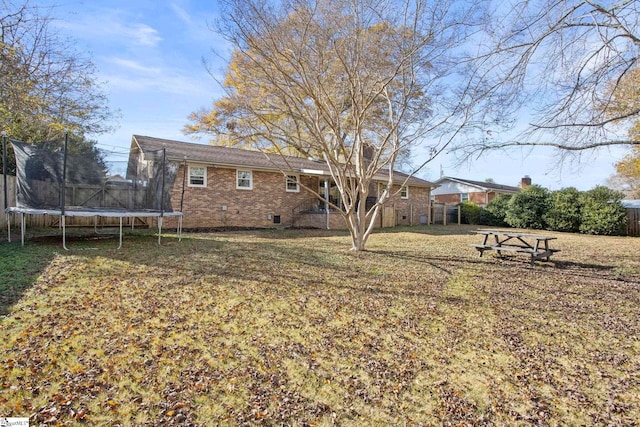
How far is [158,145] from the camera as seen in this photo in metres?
15.1

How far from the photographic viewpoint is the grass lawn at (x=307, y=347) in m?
2.30

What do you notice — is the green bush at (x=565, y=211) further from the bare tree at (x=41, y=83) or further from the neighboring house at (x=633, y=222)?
the bare tree at (x=41, y=83)

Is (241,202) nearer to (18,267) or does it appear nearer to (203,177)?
(203,177)

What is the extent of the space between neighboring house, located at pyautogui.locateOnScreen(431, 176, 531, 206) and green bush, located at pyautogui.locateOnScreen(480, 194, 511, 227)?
516 cm

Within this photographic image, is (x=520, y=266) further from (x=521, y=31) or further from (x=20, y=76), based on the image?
(x=20, y=76)

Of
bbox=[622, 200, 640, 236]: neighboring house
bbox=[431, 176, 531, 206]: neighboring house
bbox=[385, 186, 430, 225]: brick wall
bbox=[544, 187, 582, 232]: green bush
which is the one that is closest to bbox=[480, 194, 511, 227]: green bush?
bbox=[544, 187, 582, 232]: green bush

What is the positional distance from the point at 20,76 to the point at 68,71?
8.41 feet

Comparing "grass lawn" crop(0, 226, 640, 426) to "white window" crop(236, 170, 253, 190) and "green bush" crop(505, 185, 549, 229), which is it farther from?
"green bush" crop(505, 185, 549, 229)

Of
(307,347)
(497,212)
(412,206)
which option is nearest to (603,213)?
(497,212)

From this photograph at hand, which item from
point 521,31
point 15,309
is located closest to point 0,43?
point 15,309

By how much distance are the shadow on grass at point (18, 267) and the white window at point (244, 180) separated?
810cm

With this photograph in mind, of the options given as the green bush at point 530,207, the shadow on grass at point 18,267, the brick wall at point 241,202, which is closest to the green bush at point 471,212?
the green bush at point 530,207

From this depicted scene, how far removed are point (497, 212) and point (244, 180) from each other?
53.0 feet

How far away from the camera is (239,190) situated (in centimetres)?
1504
